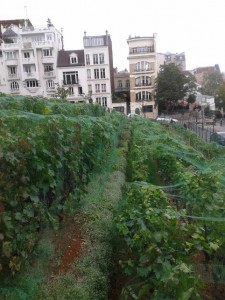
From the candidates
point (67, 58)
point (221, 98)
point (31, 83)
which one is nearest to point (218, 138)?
point (221, 98)

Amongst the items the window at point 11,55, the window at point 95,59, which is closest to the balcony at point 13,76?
the window at point 11,55

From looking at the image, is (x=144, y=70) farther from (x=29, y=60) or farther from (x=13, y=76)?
(x=13, y=76)

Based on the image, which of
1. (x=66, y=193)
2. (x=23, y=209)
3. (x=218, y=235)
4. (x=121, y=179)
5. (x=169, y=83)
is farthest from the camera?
(x=169, y=83)

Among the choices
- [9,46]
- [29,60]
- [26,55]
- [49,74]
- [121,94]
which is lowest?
[121,94]

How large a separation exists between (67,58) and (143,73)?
1097cm

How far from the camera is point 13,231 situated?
402 centimetres

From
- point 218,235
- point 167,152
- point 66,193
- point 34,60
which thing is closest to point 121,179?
point 167,152

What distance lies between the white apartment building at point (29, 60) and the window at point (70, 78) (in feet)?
4.15

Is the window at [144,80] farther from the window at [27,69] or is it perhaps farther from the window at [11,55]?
the window at [11,55]

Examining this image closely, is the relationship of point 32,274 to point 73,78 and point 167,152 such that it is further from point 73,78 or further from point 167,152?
point 73,78

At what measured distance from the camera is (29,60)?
46.4m

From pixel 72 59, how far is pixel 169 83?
13627 mm

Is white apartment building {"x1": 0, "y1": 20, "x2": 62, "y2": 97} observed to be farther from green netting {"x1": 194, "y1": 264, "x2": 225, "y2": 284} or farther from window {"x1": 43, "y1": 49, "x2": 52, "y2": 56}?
green netting {"x1": 194, "y1": 264, "x2": 225, "y2": 284}

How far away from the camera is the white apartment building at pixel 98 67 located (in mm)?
47928
